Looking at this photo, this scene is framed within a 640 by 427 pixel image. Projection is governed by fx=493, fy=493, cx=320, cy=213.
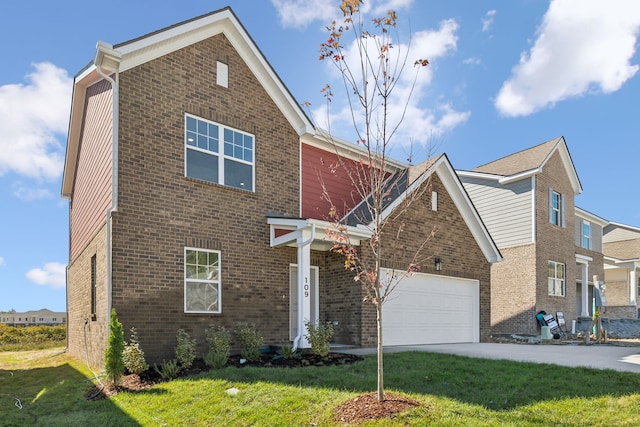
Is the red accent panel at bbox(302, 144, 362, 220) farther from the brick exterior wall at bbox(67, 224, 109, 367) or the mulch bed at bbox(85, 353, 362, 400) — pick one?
the brick exterior wall at bbox(67, 224, 109, 367)

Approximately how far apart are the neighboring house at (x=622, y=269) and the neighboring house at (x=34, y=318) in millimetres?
32013

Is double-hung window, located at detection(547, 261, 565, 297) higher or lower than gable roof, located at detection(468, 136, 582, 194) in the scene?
lower

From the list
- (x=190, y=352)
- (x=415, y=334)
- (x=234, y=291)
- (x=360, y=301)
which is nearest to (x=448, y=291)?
(x=415, y=334)

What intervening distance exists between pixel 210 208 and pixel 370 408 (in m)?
6.74

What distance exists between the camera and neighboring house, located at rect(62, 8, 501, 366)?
10500 mm

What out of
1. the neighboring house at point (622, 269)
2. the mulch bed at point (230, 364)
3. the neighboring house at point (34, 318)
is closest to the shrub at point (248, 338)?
the mulch bed at point (230, 364)

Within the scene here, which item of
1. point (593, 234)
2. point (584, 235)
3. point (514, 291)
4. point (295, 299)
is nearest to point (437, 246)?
point (295, 299)

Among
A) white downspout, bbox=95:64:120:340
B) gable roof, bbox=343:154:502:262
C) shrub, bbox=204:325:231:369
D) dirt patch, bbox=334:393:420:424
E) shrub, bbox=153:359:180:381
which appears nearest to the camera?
dirt patch, bbox=334:393:420:424

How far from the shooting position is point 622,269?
1325 inches

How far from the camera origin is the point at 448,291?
1603 cm

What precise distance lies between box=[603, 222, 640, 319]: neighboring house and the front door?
961 inches

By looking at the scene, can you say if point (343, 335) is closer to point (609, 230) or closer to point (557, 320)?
point (557, 320)

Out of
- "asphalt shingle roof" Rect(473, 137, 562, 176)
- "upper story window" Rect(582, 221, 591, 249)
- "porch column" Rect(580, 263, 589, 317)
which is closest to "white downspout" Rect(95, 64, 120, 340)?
"asphalt shingle roof" Rect(473, 137, 562, 176)

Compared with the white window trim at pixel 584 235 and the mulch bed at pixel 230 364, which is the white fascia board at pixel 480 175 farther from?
the mulch bed at pixel 230 364
